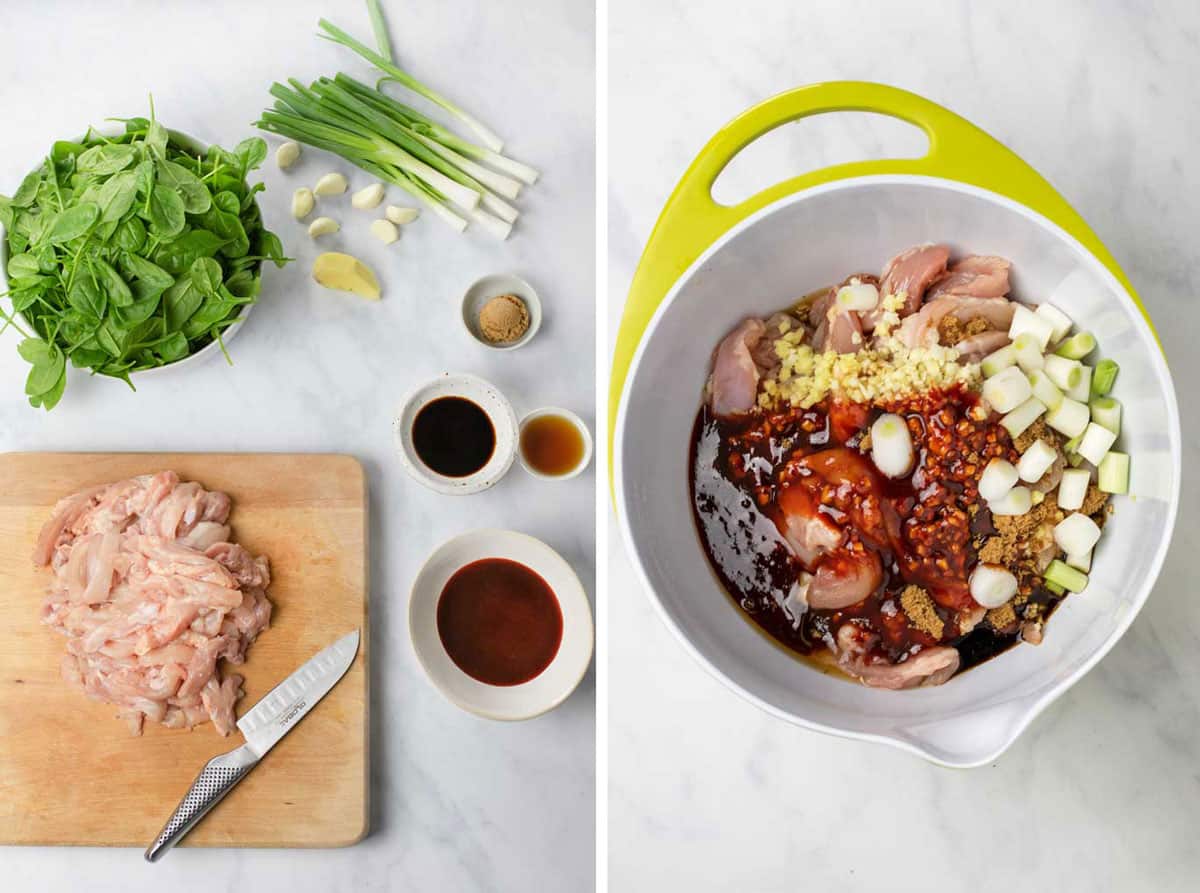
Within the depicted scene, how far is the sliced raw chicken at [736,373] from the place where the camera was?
1069 mm

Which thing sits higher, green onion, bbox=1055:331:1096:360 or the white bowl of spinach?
green onion, bbox=1055:331:1096:360

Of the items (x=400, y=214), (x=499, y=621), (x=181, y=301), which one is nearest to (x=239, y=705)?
(x=499, y=621)

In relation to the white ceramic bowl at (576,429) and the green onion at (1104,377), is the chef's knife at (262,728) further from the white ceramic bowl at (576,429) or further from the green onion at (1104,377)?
the green onion at (1104,377)

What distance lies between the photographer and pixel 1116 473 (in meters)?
0.99

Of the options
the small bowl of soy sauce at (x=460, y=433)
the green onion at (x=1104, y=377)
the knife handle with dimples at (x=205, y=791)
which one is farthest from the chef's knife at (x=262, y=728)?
the green onion at (x=1104, y=377)

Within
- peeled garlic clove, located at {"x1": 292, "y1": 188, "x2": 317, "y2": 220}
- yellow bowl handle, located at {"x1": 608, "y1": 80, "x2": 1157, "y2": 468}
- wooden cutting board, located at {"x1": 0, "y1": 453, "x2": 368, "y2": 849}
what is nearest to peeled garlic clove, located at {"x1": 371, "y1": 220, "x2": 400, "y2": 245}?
peeled garlic clove, located at {"x1": 292, "y1": 188, "x2": 317, "y2": 220}

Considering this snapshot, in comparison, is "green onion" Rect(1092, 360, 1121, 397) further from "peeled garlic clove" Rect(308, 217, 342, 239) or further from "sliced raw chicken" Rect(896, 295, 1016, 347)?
"peeled garlic clove" Rect(308, 217, 342, 239)

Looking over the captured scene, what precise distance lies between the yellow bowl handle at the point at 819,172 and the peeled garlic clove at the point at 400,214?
92 cm

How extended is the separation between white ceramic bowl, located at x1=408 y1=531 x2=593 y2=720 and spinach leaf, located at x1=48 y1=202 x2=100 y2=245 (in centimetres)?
76

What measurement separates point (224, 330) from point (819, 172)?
3.79 ft

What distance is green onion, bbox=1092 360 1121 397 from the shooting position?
996 millimetres

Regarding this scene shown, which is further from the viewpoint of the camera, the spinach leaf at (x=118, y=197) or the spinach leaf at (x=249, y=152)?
the spinach leaf at (x=249, y=152)

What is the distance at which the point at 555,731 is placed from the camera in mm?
1854

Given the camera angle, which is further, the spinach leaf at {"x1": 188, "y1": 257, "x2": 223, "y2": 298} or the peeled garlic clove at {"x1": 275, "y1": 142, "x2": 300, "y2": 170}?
the peeled garlic clove at {"x1": 275, "y1": 142, "x2": 300, "y2": 170}
